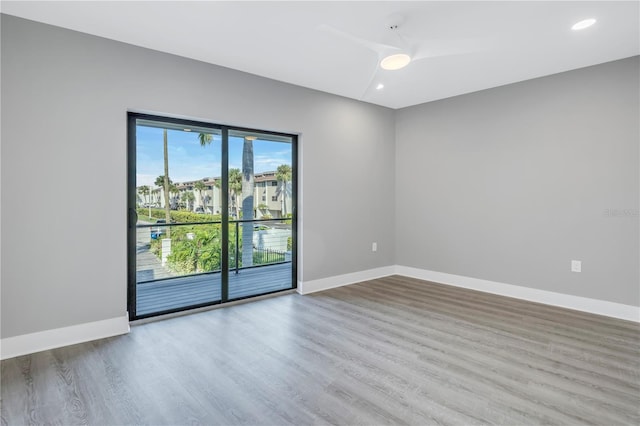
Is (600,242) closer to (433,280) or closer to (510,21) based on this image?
(433,280)

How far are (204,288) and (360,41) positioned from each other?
11.1 feet

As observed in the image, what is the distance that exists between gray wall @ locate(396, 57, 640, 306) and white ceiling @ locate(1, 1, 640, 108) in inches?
16.2

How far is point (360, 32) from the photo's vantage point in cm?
283

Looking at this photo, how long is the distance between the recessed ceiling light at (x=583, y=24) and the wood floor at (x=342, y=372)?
8.74 feet

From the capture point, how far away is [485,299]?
4.01 m

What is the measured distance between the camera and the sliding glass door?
3338 millimetres

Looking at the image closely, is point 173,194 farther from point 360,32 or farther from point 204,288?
point 360,32

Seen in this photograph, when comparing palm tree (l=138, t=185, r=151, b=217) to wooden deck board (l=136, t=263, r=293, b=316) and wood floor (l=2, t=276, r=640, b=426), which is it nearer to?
wooden deck board (l=136, t=263, r=293, b=316)

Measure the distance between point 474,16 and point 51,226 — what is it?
384 cm

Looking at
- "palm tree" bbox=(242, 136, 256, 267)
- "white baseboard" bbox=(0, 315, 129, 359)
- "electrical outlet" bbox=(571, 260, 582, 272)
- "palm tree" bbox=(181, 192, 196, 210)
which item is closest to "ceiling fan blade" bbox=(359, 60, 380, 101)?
"palm tree" bbox=(242, 136, 256, 267)

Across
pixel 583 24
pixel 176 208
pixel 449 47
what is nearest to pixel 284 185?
pixel 176 208

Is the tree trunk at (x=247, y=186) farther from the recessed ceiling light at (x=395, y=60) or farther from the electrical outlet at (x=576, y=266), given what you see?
the electrical outlet at (x=576, y=266)

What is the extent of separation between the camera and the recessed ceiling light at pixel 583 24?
2.64 meters

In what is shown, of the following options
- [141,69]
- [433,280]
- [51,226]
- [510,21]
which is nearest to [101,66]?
[141,69]
